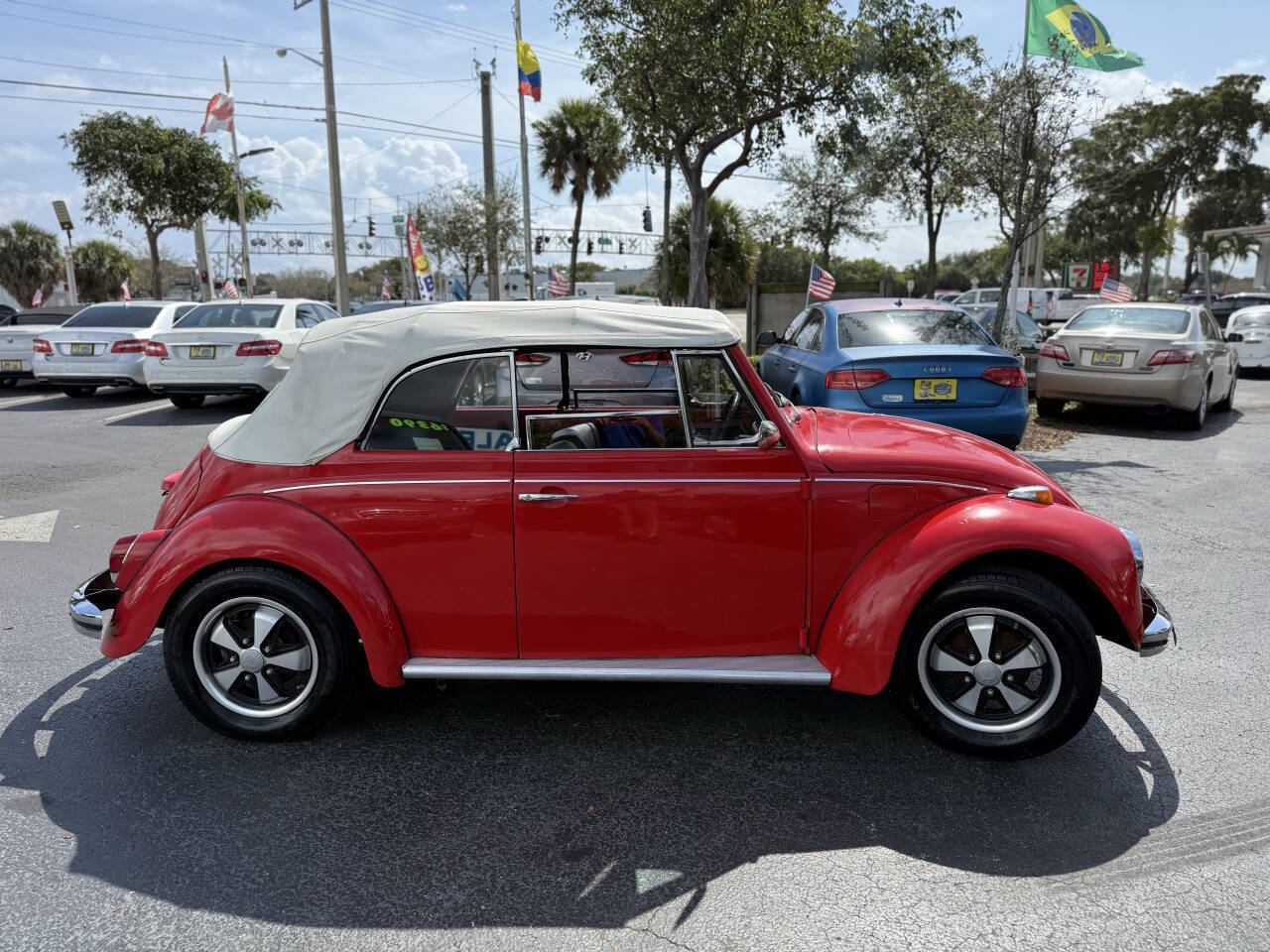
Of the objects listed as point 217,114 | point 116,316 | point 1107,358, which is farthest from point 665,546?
point 217,114

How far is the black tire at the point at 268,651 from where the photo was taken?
3.35 metres

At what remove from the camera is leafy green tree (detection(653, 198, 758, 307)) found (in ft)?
112

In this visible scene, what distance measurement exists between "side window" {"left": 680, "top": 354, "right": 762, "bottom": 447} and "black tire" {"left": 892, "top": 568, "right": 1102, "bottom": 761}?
937 mm

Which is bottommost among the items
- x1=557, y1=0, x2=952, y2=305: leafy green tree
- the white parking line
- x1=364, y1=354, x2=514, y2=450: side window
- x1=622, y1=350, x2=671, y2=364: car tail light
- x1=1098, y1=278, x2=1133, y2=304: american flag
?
the white parking line

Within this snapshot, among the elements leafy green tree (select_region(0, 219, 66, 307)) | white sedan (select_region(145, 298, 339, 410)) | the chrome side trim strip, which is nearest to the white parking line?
white sedan (select_region(145, 298, 339, 410))

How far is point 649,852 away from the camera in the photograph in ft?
9.31

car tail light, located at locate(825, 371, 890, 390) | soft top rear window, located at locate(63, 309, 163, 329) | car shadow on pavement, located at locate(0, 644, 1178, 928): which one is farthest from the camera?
soft top rear window, located at locate(63, 309, 163, 329)

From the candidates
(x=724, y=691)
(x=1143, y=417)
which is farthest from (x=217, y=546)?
(x=1143, y=417)

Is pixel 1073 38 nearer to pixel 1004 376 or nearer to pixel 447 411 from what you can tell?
pixel 1004 376

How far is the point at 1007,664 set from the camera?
3281 millimetres

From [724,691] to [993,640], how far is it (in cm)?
120

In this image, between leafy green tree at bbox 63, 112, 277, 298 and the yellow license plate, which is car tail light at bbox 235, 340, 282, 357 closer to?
the yellow license plate

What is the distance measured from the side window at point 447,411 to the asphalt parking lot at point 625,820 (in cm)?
115

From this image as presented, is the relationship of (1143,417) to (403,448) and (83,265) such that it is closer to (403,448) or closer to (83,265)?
(403,448)
